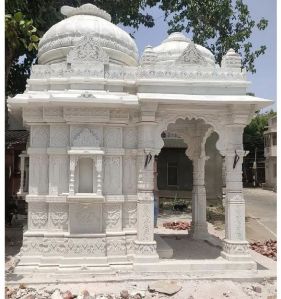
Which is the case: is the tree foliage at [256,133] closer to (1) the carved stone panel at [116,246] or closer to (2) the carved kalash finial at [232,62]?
(2) the carved kalash finial at [232,62]

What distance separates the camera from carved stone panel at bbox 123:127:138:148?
25.5 ft

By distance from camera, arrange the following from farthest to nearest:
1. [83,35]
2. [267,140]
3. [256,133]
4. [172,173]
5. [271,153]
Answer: [256,133] → [267,140] → [271,153] → [172,173] → [83,35]

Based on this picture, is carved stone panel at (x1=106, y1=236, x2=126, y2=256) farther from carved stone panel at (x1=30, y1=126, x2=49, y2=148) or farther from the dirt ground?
carved stone panel at (x1=30, y1=126, x2=49, y2=148)

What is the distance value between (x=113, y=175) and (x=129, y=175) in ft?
1.18

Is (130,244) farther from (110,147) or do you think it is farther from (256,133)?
(256,133)

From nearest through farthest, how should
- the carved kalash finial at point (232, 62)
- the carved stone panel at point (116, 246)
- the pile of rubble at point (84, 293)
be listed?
the pile of rubble at point (84, 293) < the carved stone panel at point (116, 246) < the carved kalash finial at point (232, 62)

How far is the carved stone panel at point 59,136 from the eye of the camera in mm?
7574

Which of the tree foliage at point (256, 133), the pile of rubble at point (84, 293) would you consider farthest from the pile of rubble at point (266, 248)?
the tree foliage at point (256, 133)

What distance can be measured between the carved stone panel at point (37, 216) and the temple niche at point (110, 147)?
21 millimetres

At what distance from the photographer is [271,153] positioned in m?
34.6

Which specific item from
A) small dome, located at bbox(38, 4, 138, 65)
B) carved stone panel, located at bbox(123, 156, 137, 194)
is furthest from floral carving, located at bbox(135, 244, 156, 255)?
small dome, located at bbox(38, 4, 138, 65)

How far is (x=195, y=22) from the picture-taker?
56.6ft

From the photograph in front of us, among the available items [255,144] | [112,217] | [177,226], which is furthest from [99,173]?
[255,144]
